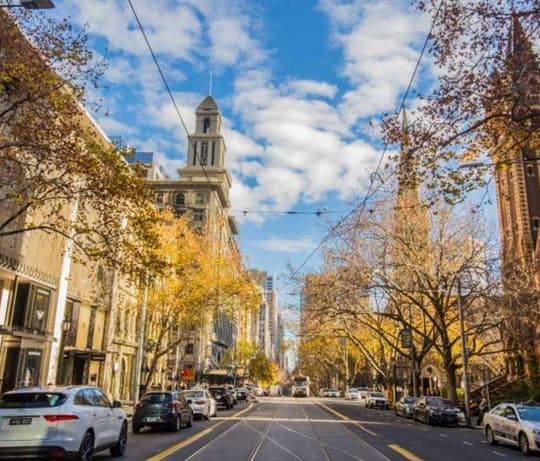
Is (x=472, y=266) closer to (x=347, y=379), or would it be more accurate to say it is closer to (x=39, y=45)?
(x=39, y=45)

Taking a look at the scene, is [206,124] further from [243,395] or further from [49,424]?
[49,424]

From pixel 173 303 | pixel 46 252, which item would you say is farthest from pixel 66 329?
pixel 173 303

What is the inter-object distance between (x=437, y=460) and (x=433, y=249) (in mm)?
21151

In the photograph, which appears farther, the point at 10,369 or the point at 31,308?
the point at 31,308

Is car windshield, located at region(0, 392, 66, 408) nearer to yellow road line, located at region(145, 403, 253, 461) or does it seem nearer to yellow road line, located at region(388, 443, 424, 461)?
yellow road line, located at region(145, 403, 253, 461)

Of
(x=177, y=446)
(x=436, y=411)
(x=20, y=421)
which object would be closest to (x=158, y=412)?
(x=177, y=446)

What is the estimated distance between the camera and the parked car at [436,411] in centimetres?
2747

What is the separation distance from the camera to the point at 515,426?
1719 cm

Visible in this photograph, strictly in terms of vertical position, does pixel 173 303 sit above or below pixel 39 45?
below

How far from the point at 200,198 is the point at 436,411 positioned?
220 ft

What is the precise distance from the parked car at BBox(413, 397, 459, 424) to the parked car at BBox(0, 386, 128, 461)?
2031 centimetres

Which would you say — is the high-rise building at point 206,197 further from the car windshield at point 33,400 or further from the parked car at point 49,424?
the car windshield at point 33,400

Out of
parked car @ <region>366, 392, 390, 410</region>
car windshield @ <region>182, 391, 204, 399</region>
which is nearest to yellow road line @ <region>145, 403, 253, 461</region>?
car windshield @ <region>182, 391, 204, 399</region>

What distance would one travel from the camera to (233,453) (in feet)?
45.1
